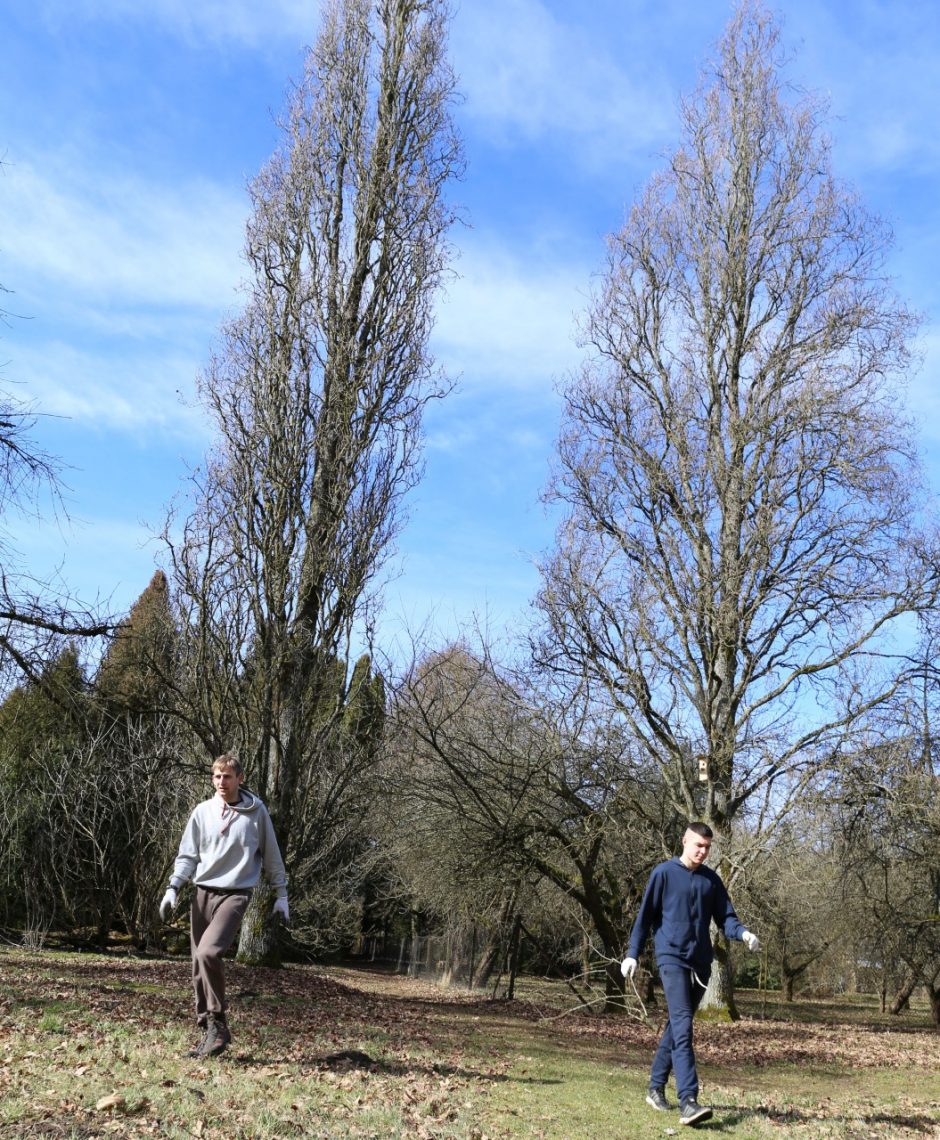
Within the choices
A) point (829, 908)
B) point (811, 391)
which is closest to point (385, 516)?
point (811, 391)

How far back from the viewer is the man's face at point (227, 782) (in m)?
6.30

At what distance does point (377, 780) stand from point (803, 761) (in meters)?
6.57

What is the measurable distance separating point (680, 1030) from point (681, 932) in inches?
21.4

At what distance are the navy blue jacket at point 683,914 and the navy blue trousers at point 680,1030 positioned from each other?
0.24 feet

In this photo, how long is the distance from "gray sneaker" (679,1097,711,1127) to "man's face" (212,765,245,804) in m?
3.14

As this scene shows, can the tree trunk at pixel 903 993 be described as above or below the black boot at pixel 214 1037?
below

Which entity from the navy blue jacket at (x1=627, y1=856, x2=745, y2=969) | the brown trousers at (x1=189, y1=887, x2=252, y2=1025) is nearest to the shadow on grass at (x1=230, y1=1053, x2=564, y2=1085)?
the brown trousers at (x1=189, y1=887, x2=252, y2=1025)

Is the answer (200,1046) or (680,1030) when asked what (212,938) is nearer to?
(200,1046)

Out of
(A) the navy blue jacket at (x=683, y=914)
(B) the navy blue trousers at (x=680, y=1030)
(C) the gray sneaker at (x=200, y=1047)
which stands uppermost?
(A) the navy blue jacket at (x=683, y=914)

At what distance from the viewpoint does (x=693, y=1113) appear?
5.67 metres

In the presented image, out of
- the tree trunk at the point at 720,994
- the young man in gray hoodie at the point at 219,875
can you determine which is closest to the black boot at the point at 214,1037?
the young man in gray hoodie at the point at 219,875

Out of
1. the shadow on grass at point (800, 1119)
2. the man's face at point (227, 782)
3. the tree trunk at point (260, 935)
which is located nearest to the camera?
the shadow on grass at point (800, 1119)

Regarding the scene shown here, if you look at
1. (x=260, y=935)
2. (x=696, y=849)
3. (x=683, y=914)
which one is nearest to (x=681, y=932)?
(x=683, y=914)

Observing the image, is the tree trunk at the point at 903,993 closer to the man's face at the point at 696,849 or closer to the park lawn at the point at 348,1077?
the park lawn at the point at 348,1077
